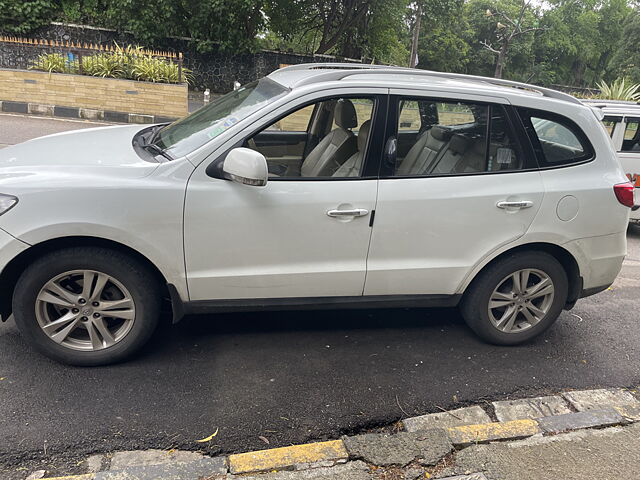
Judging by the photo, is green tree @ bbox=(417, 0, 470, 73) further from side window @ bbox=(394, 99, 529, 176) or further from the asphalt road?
the asphalt road

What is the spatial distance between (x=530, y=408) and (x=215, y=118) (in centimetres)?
276

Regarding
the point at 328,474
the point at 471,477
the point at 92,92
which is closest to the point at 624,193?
the point at 471,477

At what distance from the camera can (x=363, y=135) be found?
136 inches

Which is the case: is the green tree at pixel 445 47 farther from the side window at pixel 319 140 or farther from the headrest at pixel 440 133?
the headrest at pixel 440 133

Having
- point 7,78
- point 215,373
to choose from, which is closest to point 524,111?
point 215,373

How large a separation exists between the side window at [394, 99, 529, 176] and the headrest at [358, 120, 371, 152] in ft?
0.76

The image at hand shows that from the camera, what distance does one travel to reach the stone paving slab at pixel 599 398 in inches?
130

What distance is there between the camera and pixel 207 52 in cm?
2333

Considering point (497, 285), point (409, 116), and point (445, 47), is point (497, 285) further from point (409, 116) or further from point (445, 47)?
point (445, 47)

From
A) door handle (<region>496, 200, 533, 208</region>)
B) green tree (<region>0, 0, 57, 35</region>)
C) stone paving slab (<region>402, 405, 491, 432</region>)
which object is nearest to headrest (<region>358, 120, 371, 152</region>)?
door handle (<region>496, 200, 533, 208</region>)

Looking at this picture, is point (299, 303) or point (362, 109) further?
point (362, 109)

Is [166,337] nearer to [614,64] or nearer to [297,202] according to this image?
[297,202]

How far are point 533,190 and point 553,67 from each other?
212 feet

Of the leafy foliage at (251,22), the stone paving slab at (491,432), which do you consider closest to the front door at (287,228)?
the stone paving slab at (491,432)
